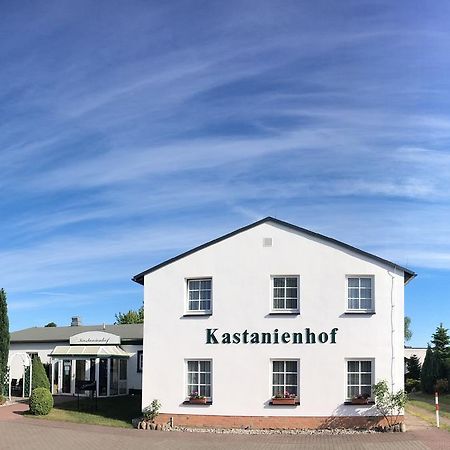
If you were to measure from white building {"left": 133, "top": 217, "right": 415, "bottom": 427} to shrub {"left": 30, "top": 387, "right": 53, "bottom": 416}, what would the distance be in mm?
4819

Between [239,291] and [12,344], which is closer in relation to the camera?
[239,291]

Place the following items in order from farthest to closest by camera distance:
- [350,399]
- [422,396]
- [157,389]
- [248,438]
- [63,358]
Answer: [422,396]
[63,358]
[157,389]
[350,399]
[248,438]

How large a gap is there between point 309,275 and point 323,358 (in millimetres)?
2890

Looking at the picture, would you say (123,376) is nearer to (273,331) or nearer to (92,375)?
(92,375)

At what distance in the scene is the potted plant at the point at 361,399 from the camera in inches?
807

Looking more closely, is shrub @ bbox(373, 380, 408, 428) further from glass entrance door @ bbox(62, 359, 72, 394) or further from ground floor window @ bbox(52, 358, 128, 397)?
glass entrance door @ bbox(62, 359, 72, 394)

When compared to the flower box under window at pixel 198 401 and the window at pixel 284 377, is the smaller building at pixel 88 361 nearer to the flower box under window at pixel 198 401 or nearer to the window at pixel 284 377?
the flower box under window at pixel 198 401

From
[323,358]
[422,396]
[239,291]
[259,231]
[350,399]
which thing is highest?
[259,231]

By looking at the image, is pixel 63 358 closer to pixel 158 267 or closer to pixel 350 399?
pixel 158 267

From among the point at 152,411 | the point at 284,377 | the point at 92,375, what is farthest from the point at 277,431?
the point at 92,375

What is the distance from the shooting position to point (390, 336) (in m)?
21.0

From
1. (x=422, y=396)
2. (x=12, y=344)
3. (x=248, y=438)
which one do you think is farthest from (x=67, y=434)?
(x=422, y=396)

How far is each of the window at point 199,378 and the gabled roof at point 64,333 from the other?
10.6m

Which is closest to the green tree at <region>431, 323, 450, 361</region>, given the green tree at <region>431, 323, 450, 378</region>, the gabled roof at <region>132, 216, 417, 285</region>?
the green tree at <region>431, 323, 450, 378</region>
